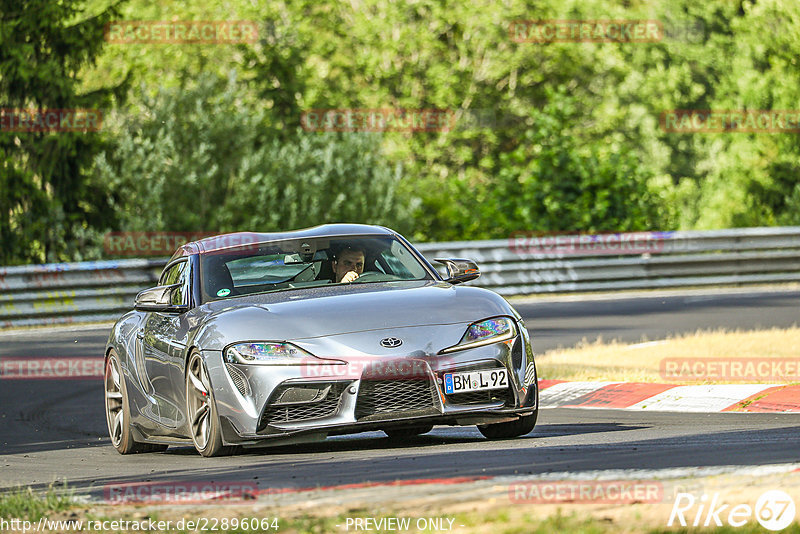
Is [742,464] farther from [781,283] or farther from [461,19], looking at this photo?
[461,19]

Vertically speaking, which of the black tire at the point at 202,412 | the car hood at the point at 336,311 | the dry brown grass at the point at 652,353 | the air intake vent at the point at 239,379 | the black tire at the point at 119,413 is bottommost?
the dry brown grass at the point at 652,353

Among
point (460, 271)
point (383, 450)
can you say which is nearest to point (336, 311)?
point (383, 450)

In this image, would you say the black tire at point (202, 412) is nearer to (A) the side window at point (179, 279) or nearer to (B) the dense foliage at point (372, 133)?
(A) the side window at point (179, 279)

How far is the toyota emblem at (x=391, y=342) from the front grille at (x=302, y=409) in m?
0.32

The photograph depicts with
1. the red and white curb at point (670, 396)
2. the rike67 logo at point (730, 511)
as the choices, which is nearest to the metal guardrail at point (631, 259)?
the red and white curb at point (670, 396)

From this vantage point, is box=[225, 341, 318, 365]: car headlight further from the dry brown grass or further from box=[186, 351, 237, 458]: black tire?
the dry brown grass

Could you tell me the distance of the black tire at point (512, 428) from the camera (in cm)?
843

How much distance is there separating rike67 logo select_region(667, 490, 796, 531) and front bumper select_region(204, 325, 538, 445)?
264 cm

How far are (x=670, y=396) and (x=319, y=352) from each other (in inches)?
159

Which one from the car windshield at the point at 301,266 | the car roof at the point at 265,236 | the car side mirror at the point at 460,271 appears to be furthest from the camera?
the car roof at the point at 265,236

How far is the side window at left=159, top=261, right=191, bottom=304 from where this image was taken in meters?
9.07

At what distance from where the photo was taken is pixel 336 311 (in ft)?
26.3

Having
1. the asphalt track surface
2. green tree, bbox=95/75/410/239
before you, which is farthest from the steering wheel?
green tree, bbox=95/75/410/239

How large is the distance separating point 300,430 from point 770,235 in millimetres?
18579
